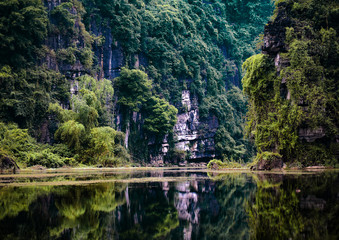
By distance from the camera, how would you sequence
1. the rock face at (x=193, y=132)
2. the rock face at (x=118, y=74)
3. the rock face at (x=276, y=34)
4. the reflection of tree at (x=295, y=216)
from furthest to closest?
the rock face at (x=193, y=132) < the rock face at (x=118, y=74) < the rock face at (x=276, y=34) < the reflection of tree at (x=295, y=216)

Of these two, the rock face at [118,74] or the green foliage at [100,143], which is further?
the rock face at [118,74]

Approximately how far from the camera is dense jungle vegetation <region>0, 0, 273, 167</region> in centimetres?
3150

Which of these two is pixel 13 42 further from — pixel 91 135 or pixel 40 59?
pixel 91 135

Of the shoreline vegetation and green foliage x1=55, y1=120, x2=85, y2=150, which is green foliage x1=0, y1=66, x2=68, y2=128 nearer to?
green foliage x1=55, y1=120, x2=85, y2=150

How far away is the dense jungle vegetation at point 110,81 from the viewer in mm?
31500

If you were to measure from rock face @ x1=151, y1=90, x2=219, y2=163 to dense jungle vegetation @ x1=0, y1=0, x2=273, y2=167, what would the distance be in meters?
1.36

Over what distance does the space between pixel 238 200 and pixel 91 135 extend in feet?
88.9

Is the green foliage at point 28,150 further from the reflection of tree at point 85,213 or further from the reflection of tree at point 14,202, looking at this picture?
the reflection of tree at point 85,213

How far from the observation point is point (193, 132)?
58.1 meters

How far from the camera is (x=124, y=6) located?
158 ft

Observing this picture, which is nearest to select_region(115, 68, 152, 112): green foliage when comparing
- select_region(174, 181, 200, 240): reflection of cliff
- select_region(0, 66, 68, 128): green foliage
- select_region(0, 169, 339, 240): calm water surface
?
select_region(0, 66, 68, 128): green foliage

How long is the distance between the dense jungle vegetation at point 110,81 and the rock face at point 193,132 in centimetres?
136

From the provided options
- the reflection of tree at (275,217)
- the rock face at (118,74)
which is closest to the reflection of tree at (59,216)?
the reflection of tree at (275,217)

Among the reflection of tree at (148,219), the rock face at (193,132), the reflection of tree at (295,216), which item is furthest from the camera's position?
the rock face at (193,132)
